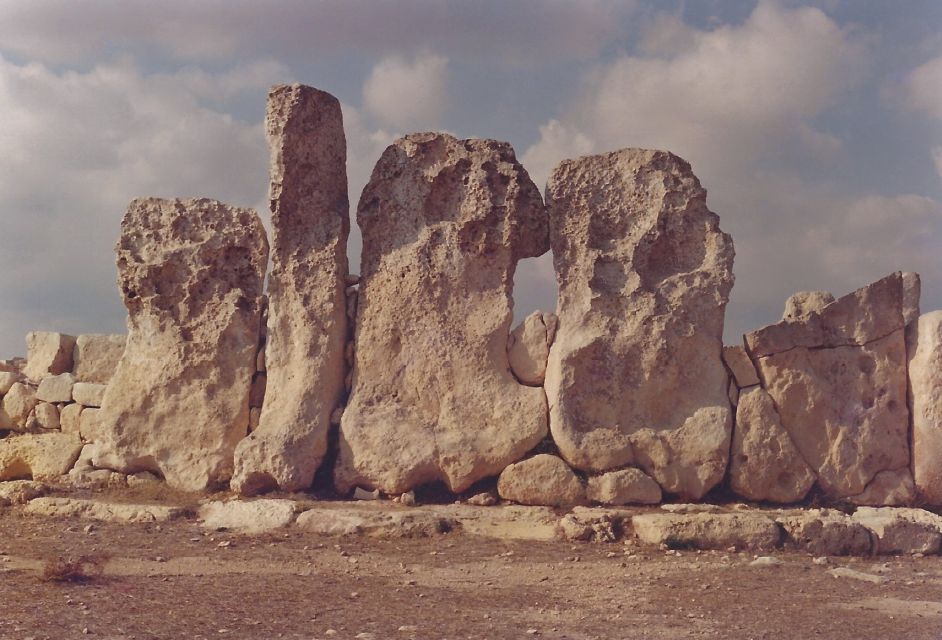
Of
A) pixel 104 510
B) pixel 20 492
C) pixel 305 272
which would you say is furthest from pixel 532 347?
pixel 20 492

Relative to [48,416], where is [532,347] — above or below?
above

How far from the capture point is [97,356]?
11820 mm

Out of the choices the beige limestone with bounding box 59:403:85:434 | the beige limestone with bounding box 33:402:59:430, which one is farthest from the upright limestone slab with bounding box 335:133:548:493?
the beige limestone with bounding box 33:402:59:430

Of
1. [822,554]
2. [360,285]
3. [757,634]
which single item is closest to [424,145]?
[360,285]

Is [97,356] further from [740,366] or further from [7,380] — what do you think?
[740,366]

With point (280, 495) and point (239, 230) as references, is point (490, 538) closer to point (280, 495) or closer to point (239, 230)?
point (280, 495)

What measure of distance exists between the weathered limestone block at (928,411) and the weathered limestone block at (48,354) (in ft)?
29.3

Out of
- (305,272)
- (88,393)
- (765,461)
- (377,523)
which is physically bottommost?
(377,523)

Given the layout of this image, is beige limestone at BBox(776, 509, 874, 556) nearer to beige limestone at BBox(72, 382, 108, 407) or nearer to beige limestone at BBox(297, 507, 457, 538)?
beige limestone at BBox(297, 507, 457, 538)

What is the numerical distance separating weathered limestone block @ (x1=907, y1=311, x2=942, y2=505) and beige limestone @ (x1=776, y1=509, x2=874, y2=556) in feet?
5.01

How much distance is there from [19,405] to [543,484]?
236 inches

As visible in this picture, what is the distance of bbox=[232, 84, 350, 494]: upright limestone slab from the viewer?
9.76 metres

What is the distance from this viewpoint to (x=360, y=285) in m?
10.2

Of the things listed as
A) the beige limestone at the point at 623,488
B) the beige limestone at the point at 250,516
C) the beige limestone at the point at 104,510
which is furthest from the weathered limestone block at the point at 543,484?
the beige limestone at the point at 104,510
